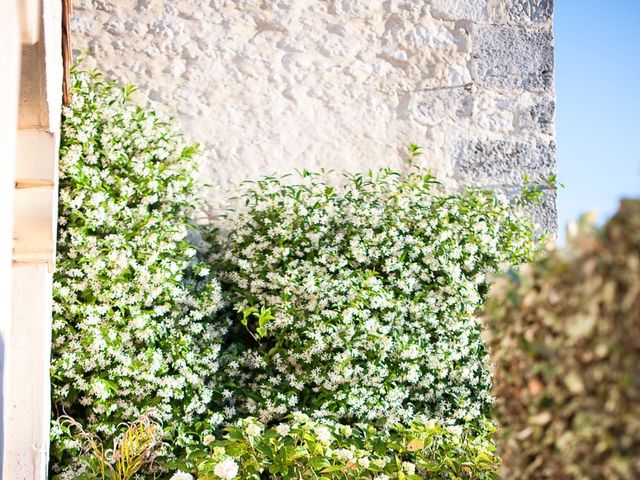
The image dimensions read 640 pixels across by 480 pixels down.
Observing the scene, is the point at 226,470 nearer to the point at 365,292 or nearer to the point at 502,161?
the point at 365,292

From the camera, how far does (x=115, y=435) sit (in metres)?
3.74

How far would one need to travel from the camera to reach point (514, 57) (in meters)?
5.20

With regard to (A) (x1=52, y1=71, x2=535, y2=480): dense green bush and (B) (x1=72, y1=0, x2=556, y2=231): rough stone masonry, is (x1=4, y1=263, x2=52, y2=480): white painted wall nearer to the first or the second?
(A) (x1=52, y1=71, x2=535, y2=480): dense green bush

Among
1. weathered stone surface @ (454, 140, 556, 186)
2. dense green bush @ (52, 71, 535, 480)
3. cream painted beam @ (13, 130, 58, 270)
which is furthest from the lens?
weathered stone surface @ (454, 140, 556, 186)

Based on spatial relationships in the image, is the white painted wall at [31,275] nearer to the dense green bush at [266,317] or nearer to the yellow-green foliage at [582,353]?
the dense green bush at [266,317]

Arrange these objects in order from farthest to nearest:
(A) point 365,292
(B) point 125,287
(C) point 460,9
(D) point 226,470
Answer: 1. (C) point 460,9
2. (A) point 365,292
3. (B) point 125,287
4. (D) point 226,470

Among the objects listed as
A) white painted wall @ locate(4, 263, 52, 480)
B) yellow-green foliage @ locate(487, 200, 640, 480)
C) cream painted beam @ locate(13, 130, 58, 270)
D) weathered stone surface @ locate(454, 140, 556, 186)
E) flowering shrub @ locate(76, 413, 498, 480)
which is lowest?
flowering shrub @ locate(76, 413, 498, 480)

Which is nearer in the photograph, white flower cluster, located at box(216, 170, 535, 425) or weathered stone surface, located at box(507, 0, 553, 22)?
white flower cluster, located at box(216, 170, 535, 425)

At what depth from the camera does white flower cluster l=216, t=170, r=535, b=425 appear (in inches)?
161

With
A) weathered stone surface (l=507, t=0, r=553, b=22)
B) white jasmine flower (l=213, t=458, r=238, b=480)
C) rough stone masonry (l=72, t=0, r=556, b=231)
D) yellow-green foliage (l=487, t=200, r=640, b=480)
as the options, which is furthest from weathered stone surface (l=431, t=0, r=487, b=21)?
yellow-green foliage (l=487, t=200, r=640, b=480)

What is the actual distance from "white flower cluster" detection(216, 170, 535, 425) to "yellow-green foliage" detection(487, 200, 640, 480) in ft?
9.31

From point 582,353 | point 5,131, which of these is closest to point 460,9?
point 5,131

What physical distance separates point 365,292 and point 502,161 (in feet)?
4.88

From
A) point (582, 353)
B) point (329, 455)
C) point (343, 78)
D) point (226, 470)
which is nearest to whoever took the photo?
point (582, 353)
